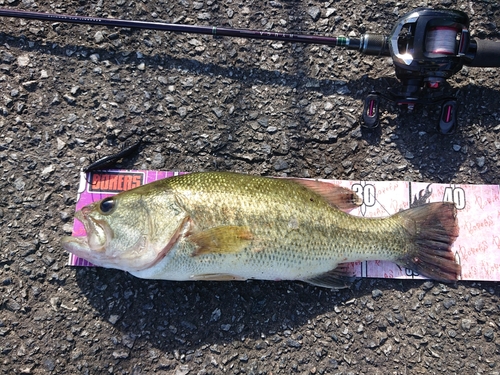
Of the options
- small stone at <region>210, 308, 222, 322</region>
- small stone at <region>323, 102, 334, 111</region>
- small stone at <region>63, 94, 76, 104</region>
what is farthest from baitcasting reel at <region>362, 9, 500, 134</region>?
small stone at <region>63, 94, 76, 104</region>

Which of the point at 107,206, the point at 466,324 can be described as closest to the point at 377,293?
the point at 466,324

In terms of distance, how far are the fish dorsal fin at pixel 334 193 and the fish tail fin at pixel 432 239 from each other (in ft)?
1.16

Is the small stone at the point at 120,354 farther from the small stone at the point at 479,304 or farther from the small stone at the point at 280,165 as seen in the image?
the small stone at the point at 479,304

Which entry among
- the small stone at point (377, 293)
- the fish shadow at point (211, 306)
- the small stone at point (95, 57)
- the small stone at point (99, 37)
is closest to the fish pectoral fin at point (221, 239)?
the fish shadow at point (211, 306)

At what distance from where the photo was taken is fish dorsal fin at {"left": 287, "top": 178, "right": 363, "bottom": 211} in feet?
8.79

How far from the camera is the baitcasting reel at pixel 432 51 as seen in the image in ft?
7.86

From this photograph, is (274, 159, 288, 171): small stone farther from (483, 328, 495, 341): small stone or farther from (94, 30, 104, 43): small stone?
(483, 328, 495, 341): small stone

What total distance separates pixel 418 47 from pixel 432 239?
1348 mm

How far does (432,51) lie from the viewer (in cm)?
240

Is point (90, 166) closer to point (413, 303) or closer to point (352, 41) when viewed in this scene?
point (352, 41)

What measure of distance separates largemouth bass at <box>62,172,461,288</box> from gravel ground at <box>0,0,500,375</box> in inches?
13.6

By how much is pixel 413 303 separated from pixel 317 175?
3.97 ft

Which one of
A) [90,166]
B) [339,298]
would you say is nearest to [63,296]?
[90,166]

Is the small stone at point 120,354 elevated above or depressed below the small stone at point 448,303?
below
